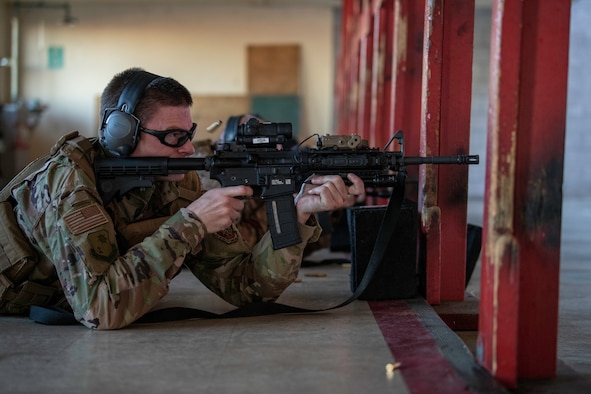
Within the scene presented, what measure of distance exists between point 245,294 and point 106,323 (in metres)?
0.65

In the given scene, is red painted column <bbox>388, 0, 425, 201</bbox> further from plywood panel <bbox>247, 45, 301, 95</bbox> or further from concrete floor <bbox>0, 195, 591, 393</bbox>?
plywood panel <bbox>247, 45, 301, 95</bbox>

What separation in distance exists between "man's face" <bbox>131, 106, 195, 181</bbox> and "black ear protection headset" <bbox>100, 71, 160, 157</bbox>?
53 mm

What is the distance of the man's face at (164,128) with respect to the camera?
2.97 m

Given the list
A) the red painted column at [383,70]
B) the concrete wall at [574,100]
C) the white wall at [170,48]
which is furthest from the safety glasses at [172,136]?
the white wall at [170,48]

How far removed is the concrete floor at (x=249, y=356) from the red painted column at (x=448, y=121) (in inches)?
19.5

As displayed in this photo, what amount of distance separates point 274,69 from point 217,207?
14.5 meters

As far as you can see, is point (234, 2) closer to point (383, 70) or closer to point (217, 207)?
point (383, 70)

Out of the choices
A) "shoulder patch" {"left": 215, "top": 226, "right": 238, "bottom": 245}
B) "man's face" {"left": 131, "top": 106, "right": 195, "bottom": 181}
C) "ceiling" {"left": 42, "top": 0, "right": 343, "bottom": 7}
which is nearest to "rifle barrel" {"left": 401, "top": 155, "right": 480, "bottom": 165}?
"shoulder patch" {"left": 215, "top": 226, "right": 238, "bottom": 245}

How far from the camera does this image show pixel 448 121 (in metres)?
3.72

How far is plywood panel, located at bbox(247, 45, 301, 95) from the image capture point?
1695 centimetres

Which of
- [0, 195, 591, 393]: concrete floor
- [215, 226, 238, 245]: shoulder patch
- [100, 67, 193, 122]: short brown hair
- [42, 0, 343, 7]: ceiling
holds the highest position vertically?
[42, 0, 343, 7]: ceiling

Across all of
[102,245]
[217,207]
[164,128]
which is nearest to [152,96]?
[164,128]

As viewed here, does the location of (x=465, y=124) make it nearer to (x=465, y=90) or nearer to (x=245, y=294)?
(x=465, y=90)

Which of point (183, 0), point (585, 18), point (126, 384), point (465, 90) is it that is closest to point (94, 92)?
point (183, 0)
